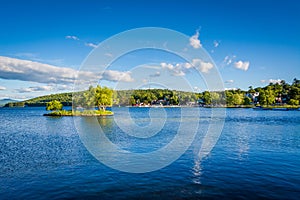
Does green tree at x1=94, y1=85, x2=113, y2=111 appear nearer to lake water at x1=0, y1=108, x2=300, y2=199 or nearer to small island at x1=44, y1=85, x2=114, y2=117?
small island at x1=44, y1=85, x2=114, y2=117

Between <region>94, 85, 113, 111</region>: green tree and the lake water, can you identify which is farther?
<region>94, 85, 113, 111</region>: green tree

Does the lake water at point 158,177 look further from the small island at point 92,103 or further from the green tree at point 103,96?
the green tree at point 103,96

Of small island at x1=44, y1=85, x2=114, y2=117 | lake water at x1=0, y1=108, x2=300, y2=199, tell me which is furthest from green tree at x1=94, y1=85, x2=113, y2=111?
lake water at x1=0, y1=108, x2=300, y2=199

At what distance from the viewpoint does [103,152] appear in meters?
26.8

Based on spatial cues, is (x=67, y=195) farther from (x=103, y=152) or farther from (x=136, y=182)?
(x=103, y=152)

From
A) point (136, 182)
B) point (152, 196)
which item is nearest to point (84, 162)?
point (136, 182)

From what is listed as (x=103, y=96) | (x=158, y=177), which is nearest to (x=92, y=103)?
(x=103, y=96)

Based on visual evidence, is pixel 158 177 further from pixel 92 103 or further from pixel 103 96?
pixel 92 103

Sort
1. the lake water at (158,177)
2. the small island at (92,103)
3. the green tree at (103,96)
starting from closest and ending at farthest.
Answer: the lake water at (158,177) < the small island at (92,103) < the green tree at (103,96)

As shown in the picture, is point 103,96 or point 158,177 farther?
point 103,96

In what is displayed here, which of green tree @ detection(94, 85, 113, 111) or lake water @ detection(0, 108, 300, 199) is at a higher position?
green tree @ detection(94, 85, 113, 111)

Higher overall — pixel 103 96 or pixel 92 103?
pixel 103 96

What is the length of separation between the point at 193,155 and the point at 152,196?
1181cm

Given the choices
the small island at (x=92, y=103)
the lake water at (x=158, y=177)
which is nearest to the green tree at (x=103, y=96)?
the small island at (x=92, y=103)
